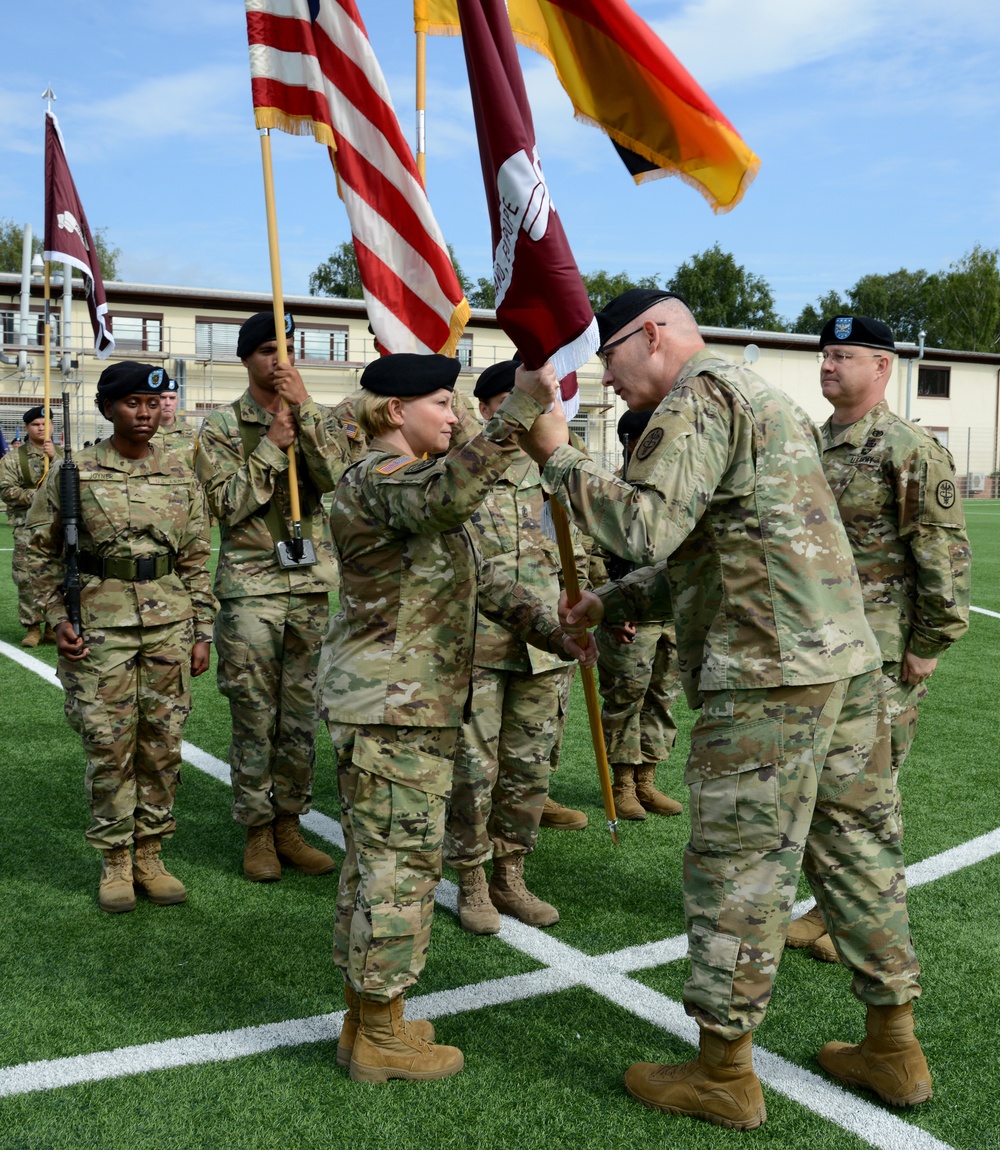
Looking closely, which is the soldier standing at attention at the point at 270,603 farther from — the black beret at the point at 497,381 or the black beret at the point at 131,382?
the black beret at the point at 497,381

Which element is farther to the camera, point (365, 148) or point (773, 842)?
point (365, 148)

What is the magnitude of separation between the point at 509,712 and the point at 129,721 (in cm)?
179

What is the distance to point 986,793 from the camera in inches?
258

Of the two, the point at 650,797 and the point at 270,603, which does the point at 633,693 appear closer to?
the point at 650,797

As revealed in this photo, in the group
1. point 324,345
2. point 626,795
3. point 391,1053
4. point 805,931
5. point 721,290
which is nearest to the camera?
point 391,1053

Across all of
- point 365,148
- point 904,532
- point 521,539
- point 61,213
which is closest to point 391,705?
point 521,539

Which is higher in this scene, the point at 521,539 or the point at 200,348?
the point at 200,348

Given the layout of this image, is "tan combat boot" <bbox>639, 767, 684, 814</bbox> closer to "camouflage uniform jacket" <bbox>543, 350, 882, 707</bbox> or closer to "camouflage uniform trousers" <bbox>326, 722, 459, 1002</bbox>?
"camouflage uniform trousers" <bbox>326, 722, 459, 1002</bbox>

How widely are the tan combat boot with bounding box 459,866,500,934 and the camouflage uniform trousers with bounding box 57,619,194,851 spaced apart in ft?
4.90

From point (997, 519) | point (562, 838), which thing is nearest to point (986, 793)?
point (562, 838)

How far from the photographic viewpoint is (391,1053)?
349 cm

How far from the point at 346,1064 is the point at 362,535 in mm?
1726

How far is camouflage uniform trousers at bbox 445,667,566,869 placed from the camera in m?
4.87

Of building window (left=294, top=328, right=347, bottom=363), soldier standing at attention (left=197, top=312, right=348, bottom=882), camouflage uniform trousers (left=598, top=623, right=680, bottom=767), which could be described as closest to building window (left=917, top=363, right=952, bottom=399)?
building window (left=294, top=328, right=347, bottom=363)
